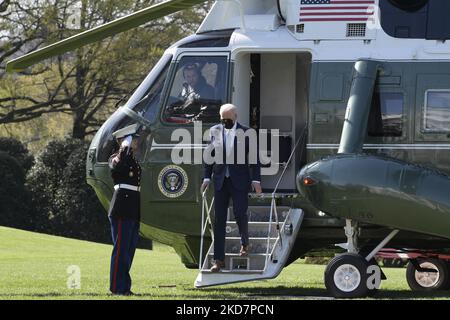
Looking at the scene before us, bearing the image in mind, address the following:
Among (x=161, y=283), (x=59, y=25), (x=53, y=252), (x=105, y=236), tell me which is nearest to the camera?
(x=161, y=283)

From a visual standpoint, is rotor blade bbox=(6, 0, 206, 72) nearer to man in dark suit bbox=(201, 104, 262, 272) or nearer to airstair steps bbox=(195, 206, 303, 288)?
man in dark suit bbox=(201, 104, 262, 272)

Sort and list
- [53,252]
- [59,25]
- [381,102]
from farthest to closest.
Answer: [59,25]
[53,252]
[381,102]

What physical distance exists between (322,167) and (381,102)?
53.3 inches

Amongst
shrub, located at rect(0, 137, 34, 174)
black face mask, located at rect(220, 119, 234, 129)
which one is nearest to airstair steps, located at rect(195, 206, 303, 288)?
black face mask, located at rect(220, 119, 234, 129)

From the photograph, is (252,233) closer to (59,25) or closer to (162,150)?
(162,150)

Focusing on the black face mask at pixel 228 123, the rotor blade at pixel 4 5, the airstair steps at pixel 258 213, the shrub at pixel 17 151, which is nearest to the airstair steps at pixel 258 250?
the airstair steps at pixel 258 213

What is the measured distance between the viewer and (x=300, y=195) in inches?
507

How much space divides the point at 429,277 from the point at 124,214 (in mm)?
4895

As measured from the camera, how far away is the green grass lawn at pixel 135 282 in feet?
39.7

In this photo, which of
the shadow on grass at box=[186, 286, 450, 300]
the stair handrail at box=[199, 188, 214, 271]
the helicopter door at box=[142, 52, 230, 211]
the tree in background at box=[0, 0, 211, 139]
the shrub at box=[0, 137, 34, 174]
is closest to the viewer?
the shadow on grass at box=[186, 286, 450, 300]

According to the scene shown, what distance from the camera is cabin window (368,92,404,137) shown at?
12.6m

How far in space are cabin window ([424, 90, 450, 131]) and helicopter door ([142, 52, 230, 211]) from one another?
2.48 meters
